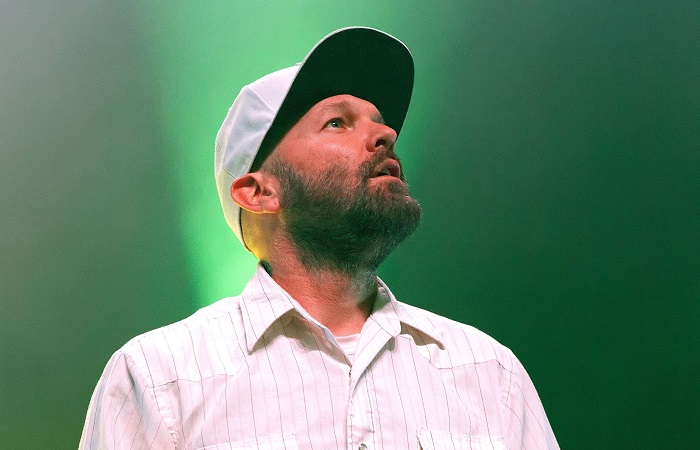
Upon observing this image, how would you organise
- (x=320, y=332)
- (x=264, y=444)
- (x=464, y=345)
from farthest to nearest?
(x=464, y=345) < (x=320, y=332) < (x=264, y=444)

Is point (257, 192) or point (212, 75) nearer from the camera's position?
point (257, 192)

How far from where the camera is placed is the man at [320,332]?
1.29 m

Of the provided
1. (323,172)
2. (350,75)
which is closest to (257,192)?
(323,172)

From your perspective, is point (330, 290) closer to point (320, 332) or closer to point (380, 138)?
point (320, 332)

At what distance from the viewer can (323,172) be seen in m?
1.54

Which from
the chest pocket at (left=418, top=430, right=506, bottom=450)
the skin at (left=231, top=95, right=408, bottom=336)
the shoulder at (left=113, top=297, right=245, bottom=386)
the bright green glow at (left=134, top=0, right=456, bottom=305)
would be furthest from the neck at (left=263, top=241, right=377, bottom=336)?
the bright green glow at (left=134, top=0, right=456, bottom=305)

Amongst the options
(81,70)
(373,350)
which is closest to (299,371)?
(373,350)

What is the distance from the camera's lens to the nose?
1562 millimetres

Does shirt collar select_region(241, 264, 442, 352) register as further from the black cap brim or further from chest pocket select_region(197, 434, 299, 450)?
the black cap brim

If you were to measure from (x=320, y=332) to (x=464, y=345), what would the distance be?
0.26 metres

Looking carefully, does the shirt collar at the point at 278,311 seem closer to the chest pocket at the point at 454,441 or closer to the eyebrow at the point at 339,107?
the chest pocket at the point at 454,441

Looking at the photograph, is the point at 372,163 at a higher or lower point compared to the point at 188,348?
higher

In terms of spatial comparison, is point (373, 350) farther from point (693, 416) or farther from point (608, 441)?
point (693, 416)

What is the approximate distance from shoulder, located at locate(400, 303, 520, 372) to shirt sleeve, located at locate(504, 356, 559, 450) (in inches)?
1.2
